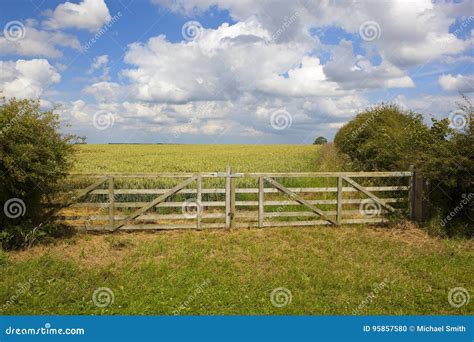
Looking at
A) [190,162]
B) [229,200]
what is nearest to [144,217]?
[229,200]

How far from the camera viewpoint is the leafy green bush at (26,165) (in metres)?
8.13

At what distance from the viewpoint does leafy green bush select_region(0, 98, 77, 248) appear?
813cm

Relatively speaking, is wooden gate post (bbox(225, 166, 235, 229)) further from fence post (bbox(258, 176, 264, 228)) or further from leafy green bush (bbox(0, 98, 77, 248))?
leafy green bush (bbox(0, 98, 77, 248))

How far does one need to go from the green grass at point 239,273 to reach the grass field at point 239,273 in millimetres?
19

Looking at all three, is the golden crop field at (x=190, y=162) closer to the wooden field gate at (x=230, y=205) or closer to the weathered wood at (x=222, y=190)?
the weathered wood at (x=222, y=190)

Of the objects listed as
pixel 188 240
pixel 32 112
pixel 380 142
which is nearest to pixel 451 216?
pixel 380 142

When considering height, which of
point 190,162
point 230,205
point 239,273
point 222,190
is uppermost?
point 190,162

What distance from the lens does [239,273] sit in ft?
24.0

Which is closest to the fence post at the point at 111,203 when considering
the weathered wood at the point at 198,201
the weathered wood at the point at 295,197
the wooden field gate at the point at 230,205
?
the wooden field gate at the point at 230,205

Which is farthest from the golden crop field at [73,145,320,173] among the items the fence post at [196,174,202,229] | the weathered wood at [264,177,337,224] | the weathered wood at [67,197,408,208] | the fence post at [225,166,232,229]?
the weathered wood at [264,177,337,224]

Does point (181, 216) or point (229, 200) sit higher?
point (229, 200)

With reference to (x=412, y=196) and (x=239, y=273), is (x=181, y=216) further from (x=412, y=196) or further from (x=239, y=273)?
(x=412, y=196)

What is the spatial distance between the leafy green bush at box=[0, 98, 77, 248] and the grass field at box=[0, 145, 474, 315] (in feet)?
1.84

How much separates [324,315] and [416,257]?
3831 millimetres
